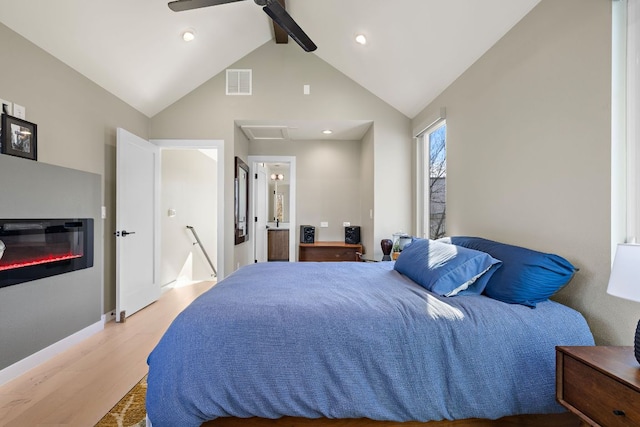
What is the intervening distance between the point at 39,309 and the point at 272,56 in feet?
11.9

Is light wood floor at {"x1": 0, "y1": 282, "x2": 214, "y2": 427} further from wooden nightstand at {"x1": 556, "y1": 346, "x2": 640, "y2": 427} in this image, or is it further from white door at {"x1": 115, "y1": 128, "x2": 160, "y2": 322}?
wooden nightstand at {"x1": 556, "y1": 346, "x2": 640, "y2": 427}

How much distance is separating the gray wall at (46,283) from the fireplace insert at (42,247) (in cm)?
5

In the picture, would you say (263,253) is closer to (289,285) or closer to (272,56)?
(272,56)

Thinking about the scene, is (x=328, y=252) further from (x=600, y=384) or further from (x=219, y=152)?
(x=600, y=384)

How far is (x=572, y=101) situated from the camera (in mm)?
1701

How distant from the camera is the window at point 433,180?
137 inches

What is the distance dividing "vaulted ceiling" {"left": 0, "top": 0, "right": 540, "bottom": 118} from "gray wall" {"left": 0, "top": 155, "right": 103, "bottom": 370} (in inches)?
41.1

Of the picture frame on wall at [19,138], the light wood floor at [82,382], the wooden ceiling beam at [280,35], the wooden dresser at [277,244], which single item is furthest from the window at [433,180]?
the wooden dresser at [277,244]

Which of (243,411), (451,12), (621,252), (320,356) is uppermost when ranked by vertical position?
(451,12)

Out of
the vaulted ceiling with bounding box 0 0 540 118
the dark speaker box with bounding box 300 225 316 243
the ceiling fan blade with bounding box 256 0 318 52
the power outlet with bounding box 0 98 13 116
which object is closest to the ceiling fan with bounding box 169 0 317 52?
the ceiling fan blade with bounding box 256 0 318 52

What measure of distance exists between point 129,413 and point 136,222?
90.9 inches

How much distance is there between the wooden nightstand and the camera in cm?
98

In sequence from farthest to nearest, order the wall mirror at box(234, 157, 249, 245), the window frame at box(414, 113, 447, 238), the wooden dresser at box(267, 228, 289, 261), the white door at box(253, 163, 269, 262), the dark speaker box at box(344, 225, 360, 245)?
the wooden dresser at box(267, 228, 289, 261) → the white door at box(253, 163, 269, 262) → the dark speaker box at box(344, 225, 360, 245) → the wall mirror at box(234, 157, 249, 245) → the window frame at box(414, 113, 447, 238)

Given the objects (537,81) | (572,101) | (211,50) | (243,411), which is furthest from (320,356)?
(211,50)
